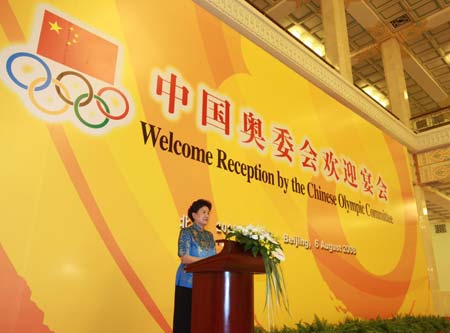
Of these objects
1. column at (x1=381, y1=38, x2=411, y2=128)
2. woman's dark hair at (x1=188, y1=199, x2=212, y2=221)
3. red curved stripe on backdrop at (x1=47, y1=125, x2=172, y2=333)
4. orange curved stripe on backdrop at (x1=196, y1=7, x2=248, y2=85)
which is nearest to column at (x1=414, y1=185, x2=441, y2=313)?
column at (x1=381, y1=38, x2=411, y2=128)

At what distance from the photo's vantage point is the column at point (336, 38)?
5.79 metres

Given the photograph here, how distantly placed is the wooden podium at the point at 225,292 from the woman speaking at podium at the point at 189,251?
40.0 inches

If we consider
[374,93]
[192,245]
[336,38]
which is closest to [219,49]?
[192,245]

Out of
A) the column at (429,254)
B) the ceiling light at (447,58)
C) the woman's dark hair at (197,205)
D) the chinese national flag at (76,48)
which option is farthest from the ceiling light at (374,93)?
the chinese national flag at (76,48)

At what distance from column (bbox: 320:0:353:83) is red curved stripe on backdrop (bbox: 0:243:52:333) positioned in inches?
200

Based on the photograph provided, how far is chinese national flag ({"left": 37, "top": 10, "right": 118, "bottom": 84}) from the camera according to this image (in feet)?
7.79

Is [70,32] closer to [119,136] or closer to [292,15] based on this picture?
[119,136]

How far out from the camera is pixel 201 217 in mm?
2865

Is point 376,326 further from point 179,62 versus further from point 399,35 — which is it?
point 399,35

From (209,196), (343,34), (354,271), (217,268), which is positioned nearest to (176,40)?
(209,196)

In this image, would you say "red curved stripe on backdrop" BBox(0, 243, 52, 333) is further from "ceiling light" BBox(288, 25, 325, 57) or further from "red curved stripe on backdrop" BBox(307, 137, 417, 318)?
"ceiling light" BBox(288, 25, 325, 57)

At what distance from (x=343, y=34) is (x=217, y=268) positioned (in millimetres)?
5603

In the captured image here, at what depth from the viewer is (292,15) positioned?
761 centimetres

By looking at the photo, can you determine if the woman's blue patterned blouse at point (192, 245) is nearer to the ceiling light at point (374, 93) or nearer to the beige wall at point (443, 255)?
the ceiling light at point (374, 93)
